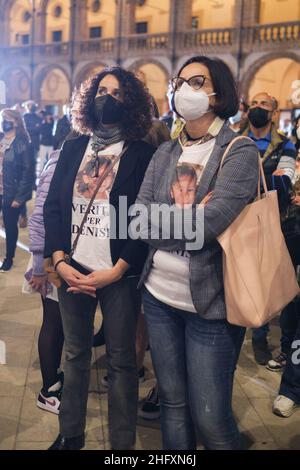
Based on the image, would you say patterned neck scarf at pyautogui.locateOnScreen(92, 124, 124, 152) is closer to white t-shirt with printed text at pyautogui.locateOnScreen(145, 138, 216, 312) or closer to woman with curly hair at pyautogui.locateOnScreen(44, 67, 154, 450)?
woman with curly hair at pyautogui.locateOnScreen(44, 67, 154, 450)

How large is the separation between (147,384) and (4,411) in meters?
0.94

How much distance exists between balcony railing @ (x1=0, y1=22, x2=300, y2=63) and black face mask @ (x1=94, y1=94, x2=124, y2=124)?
21.1 m

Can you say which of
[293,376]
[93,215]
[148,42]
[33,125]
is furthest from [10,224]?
[148,42]

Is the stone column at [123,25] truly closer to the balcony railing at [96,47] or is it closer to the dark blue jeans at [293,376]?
the balcony railing at [96,47]

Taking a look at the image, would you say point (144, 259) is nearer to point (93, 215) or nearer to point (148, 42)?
point (93, 215)

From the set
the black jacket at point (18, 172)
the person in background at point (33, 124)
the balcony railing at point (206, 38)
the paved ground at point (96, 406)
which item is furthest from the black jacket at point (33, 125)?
the balcony railing at point (206, 38)

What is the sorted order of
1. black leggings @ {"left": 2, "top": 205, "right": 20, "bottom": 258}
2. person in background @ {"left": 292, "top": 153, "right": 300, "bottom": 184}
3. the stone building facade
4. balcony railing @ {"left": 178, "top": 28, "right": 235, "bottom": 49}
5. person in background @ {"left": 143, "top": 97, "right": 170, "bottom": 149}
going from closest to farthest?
person in background @ {"left": 143, "top": 97, "right": 170, "bottom": 149}
person in background @ {"left": 292, "top": 153, "right": 300, "bottom": 184}
black leggings @ {"left": 2, "top": 205, "right": 20, "bottom": 258}
the stone building facade
balcony railing @ {"left": 178, "top": 28, "right": 235, "bottom": 49}

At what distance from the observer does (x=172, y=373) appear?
2.20 meters

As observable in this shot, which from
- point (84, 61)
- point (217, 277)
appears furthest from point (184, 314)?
point (84, 61)

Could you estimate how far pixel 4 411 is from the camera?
10.3ft

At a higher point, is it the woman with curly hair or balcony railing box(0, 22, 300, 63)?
balcony railing box(0, 22, 300, 63)

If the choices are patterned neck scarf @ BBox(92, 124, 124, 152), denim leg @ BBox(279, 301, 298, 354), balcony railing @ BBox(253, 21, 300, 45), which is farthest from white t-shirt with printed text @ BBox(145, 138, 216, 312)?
balcony railing @ BBox(253, 21, 300, 45)

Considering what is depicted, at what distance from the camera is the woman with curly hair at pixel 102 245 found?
2.47m

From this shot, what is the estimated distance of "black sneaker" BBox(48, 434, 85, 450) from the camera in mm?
2627
